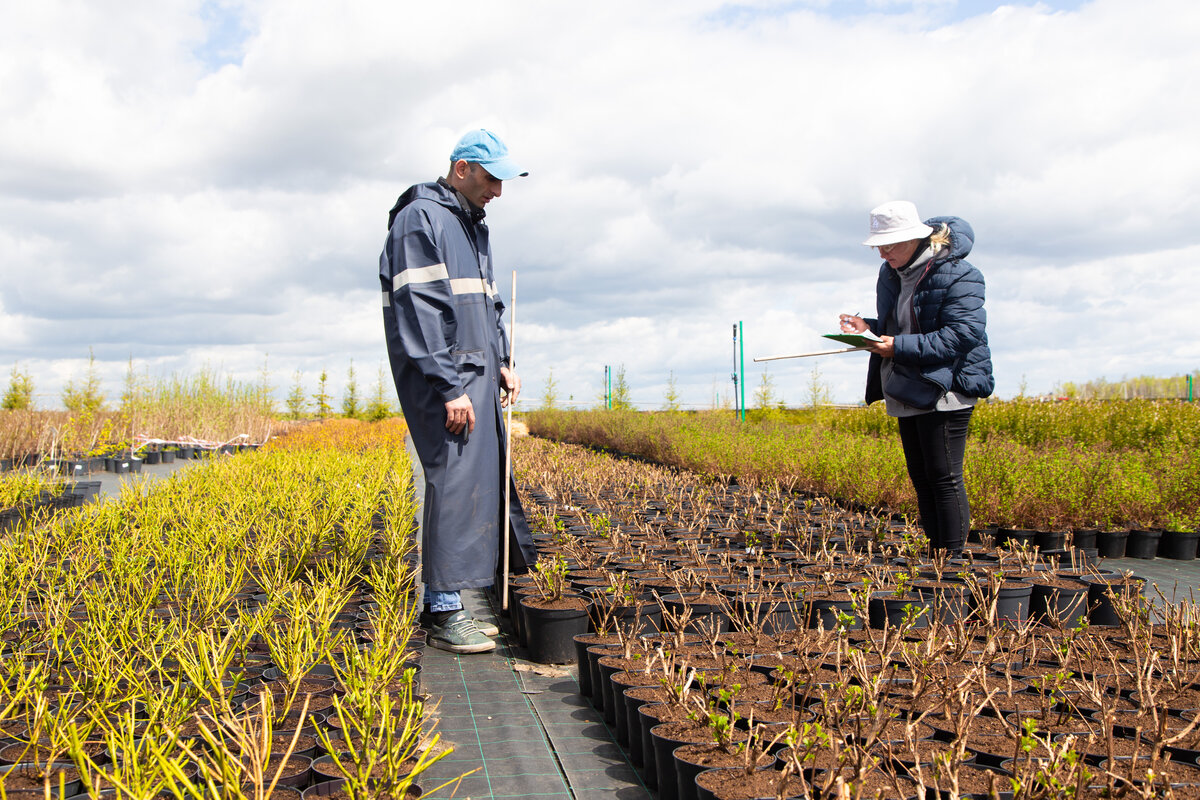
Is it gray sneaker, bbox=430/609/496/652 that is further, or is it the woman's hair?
the woman's hair

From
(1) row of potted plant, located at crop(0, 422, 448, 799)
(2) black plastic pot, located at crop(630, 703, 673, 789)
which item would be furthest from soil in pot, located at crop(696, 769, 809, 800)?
(1) row of potted plant, located at crop(0, 422, 448, 799)

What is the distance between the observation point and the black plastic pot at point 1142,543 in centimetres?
543

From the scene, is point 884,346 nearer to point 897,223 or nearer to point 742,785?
point 897,223

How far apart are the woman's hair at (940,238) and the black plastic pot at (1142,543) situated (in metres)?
3.24

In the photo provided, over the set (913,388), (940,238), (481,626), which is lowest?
(481,626)

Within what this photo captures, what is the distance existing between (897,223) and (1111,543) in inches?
134

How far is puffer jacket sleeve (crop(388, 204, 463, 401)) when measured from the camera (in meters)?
2.85

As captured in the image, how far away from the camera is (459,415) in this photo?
2.86 metres

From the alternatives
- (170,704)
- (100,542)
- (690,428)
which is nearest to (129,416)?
(690,428)

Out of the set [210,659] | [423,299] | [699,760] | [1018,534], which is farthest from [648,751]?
[1018,534]

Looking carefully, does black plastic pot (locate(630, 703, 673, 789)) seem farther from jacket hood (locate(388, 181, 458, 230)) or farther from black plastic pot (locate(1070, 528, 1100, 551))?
black plastic pot (locate(1070, 528, 1100, 551))

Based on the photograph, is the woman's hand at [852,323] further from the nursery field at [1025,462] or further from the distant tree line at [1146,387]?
the distant tree line at [1146,387]

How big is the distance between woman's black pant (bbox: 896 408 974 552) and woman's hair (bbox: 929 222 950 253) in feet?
2.32

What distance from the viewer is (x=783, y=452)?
7.60 m
